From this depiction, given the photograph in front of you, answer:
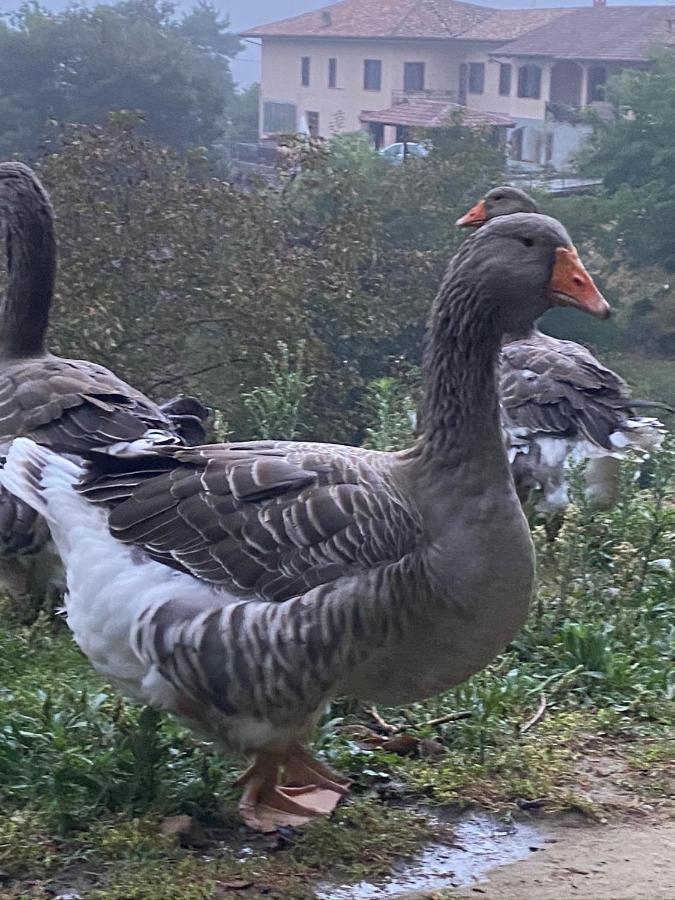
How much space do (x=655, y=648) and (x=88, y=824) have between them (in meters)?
2.26

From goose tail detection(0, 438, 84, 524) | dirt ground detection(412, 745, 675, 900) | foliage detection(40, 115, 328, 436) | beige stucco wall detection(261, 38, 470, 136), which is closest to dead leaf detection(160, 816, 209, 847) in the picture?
dirt ground detection(412, 745, 675, 900)

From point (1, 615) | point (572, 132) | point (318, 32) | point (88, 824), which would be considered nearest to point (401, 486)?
point (88, 824)

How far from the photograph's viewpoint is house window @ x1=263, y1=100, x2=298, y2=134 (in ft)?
102

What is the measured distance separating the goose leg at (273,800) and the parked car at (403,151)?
703 inches

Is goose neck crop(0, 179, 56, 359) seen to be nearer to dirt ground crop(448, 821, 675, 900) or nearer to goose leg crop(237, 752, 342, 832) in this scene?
goose leg crop(237, 752, 342, 832)

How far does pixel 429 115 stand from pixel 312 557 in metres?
23.9

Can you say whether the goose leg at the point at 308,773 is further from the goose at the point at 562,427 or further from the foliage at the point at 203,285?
the foliage at the point at 203,285

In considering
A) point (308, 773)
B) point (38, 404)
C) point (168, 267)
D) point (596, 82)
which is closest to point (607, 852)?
point (308, 773)

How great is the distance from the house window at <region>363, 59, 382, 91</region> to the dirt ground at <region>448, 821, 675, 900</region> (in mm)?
27912

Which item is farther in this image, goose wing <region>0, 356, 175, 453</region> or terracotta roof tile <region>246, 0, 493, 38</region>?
terracotta roof tile <region>246, 0, 493, 38</region>

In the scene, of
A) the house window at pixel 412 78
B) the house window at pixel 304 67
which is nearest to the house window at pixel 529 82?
the house window at pixel 412 78

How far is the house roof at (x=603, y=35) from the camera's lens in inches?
962

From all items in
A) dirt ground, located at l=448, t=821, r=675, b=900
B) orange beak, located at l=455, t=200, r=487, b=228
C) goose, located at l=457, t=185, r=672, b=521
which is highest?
orange beak, located at l=455, t=200, r=487, b=228

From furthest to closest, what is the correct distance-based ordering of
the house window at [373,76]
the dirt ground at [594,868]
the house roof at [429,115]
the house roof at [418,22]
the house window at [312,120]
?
the house window at [312,120]
the house roof at [418,22]
the house window at [373,76]
the house roof at [429,115]
the dirt ground at [594,868]
